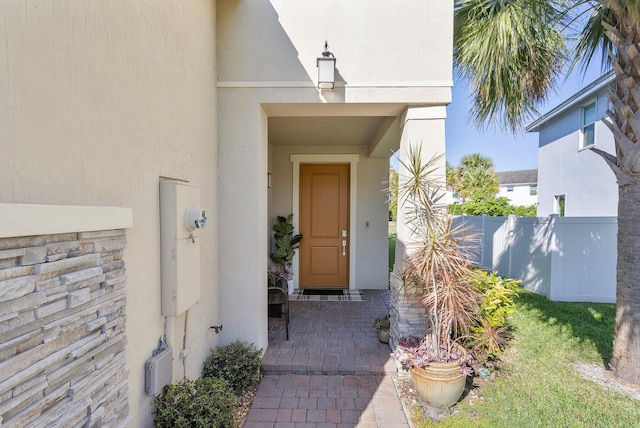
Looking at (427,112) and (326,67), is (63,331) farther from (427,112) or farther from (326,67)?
(427,112)

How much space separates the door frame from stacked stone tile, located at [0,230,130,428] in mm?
4557

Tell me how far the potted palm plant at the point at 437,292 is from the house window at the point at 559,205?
1128cm

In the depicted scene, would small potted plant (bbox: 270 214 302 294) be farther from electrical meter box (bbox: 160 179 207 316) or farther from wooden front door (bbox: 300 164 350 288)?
electrical meter box (bbox: 160 179 207 316)

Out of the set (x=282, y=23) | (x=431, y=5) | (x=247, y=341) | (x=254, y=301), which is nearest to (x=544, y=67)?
(x=431, y=5)

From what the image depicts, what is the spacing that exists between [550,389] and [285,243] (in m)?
4.38

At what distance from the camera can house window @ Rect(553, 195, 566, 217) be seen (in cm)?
1131

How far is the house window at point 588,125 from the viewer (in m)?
9.33

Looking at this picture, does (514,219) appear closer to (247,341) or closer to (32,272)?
(247,341)

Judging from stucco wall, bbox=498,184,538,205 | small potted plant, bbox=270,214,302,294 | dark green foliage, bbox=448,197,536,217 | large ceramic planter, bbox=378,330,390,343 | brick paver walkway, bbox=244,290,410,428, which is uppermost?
stucco wall, bbox=498,184,538,205

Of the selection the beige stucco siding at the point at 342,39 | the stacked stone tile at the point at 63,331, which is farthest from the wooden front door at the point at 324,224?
the stacked stone tile at the point at 63,331

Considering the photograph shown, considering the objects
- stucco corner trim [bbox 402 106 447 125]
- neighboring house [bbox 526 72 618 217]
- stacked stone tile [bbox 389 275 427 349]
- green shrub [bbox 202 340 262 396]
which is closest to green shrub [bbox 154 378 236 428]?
green shrub [bbox 202 340 262 396]

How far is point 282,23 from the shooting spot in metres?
3.31

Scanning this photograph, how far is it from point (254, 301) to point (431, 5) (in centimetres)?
386

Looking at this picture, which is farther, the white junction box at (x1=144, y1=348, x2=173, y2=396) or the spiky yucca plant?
the spiky yucca plant
